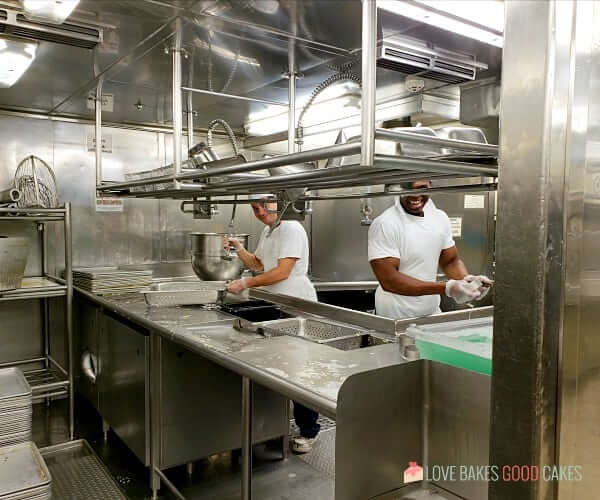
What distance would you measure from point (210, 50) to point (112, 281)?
1929 millimetres

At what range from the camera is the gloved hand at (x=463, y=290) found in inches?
89.0

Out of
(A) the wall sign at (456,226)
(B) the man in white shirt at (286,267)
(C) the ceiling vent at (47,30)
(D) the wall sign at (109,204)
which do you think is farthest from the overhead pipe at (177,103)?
(A) the wall sign at (456,226)

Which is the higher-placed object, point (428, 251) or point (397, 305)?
A: point (428, 251)

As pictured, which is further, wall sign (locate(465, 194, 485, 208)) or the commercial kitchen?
wall sign (locate(465, 194, 485, 208))

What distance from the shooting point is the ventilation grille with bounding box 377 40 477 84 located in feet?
7.52

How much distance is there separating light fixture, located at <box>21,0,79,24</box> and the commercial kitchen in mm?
11

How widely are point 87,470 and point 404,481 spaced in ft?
7.36

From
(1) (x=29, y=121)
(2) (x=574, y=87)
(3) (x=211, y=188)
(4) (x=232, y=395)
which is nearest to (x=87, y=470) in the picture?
(4) (x=232, y=395)

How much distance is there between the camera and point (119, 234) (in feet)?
14.8

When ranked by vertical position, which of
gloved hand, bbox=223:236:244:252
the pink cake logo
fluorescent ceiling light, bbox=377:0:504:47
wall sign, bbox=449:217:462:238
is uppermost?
fluorescent ceiling light, bbox=377:0:504:47

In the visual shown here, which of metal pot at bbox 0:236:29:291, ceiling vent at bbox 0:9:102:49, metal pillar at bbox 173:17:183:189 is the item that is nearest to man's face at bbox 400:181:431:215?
metal pillar at bbox 173:17:183:189

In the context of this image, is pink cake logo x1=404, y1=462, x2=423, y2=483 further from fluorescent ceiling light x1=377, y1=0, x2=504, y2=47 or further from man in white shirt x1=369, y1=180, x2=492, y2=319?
fluorescent ceiling light x1=377, y1=0, x2=504, y2=47

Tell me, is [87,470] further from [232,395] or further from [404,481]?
[404,481]

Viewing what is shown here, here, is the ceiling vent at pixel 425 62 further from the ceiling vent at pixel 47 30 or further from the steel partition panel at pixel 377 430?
the steel partition panel at pixel 377 430
